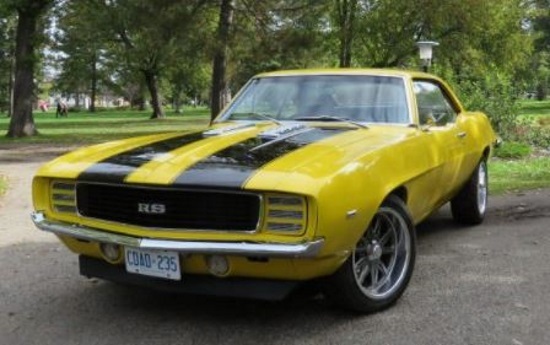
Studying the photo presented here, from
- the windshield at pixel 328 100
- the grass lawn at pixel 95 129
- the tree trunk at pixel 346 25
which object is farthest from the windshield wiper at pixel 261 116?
the tree trunk at pixel 346 25

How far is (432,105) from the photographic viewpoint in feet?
20.0

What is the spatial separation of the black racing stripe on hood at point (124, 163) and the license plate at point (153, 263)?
42 cm

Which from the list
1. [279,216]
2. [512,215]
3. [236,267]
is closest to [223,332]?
[236,267]

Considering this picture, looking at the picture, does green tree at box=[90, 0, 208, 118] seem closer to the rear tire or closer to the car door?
the rear tire

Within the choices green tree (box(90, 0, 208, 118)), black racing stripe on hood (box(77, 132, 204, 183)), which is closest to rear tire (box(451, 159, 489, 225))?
black racing stripe on hood (box(77, 132, 204, 183))

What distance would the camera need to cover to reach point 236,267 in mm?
3908

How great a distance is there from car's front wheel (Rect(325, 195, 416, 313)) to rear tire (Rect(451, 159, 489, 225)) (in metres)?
2.41

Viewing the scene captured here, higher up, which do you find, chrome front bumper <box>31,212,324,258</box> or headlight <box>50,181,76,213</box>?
headlight <box>50,181,76,213</box>

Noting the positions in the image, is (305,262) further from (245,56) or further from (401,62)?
(401,62)

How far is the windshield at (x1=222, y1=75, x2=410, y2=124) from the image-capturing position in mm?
5449

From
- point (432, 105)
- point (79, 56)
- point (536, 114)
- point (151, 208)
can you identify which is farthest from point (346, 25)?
point (79, 56)

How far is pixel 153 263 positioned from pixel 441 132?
2696 mm

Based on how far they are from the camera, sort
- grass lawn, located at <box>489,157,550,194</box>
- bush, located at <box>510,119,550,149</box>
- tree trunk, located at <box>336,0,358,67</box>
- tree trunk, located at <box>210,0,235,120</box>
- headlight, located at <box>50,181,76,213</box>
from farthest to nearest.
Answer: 1. tree trunk, located at <box>336,0,358,67</box>
2. tree trunk, located at <box>210,0,235,120</box>
3. bush, located at <box>510,119,550,149</box>
4. grass lawn, located at <box>489,157,550,194</box>
5. headlight, located at <box>50,181,76,213</box>

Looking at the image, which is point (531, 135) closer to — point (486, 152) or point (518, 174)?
point (518, 174)
